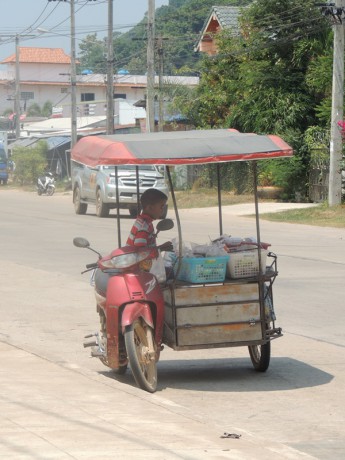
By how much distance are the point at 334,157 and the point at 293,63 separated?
9701 mm

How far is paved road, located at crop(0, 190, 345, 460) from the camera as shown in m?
6.59

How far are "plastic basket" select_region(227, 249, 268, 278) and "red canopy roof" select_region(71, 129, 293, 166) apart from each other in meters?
0.86

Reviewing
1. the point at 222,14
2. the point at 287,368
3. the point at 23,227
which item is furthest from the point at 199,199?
the point at 287,368

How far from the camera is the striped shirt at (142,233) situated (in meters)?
9.11

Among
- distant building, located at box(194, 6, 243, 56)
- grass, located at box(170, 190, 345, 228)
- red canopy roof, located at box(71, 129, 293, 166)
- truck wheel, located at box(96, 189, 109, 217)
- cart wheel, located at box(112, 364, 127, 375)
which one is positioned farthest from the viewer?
distant building, located at box(194, 6, 243, 56)

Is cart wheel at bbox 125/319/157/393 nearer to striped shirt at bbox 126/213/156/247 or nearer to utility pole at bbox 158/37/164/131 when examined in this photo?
striped shirt at bbox 126/213/156/247

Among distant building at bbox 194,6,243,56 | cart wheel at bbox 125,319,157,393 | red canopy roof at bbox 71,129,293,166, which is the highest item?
distant building at bbox 194,6,243,56

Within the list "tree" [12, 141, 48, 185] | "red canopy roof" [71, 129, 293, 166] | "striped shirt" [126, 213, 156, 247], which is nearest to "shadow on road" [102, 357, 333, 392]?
"striped shirt" [126, 213, 156, 247]

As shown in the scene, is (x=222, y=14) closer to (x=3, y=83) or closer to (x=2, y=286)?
(x=2, y=286)

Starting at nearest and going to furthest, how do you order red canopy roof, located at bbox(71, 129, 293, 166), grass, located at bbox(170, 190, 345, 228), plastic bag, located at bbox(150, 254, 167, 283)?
red canopy roof, located at bbox(71, 129, 293, 166) → plastic bag, located at bbox(150, 254, 167, 283) → grass, located at bbox(170, 190, 345, 228)

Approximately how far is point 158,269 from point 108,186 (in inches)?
928

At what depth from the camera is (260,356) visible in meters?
9.76

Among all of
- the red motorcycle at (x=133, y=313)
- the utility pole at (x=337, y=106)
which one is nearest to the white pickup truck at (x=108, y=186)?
the utility pole at (x=337, y=106)

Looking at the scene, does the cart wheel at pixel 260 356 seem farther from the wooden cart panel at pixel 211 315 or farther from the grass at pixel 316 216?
the grass at pixel 316 216
